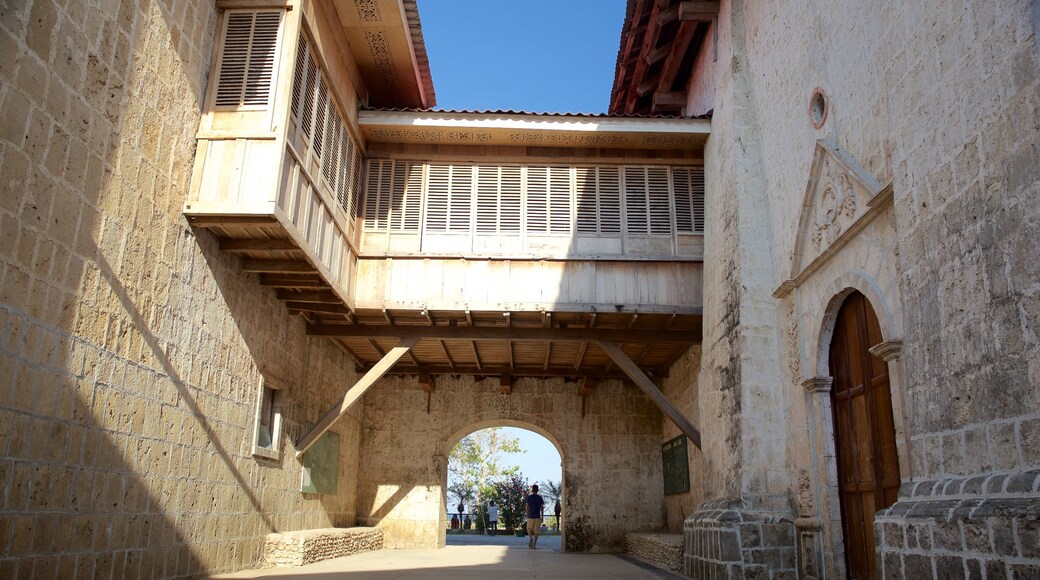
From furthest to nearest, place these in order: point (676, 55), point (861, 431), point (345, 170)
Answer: point (676, 55), point (345, 170), point (861, 431)

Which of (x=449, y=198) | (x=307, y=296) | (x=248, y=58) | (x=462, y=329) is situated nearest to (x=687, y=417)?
(x=462, y=329)

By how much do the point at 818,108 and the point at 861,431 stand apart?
302cm

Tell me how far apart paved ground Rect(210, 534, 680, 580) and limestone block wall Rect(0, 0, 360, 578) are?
1.08 m

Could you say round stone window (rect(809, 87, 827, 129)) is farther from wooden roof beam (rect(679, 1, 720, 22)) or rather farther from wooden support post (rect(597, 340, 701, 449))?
wooden support post (rect(597, 340, 701, 449))

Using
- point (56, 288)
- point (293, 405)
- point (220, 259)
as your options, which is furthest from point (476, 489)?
point (56, 288)

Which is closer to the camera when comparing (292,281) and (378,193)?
(292,281)

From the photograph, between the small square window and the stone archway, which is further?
the stone archway

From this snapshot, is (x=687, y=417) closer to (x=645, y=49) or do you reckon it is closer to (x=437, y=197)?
(x=437, y=197)

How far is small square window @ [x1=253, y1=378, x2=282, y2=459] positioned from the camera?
340 inches

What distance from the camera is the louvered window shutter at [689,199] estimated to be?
10.2m

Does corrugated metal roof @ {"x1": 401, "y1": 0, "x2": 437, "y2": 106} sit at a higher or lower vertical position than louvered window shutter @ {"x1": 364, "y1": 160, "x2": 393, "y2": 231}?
higher

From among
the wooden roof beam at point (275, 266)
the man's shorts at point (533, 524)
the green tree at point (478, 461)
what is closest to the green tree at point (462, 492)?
the green tree at point (478, 461)

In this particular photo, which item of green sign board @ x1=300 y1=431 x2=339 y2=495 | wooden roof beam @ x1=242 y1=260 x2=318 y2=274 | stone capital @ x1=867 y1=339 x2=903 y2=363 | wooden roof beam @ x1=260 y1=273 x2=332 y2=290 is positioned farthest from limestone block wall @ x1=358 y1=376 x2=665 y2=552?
stone capital @ x1=867 y1=339 x2=903 y2=363

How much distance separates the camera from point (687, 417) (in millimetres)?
11438
